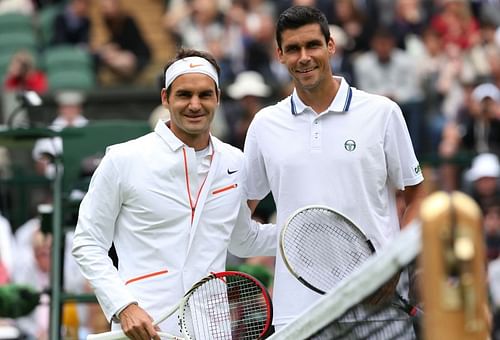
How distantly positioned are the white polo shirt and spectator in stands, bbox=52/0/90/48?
1082 centimetres

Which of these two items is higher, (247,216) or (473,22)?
(473,22)

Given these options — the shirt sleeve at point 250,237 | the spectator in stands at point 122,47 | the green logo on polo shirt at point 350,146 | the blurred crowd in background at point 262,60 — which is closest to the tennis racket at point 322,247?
the green logo on polo shirt at point 350,146

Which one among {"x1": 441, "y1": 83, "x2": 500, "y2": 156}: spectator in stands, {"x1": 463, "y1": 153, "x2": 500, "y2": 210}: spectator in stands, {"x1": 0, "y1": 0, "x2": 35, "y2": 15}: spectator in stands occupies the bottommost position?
{"x1": 463, "y1": 153, "x2": 500, "y2": 210}: spectator in stands

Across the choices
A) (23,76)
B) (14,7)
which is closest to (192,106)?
(23,76)

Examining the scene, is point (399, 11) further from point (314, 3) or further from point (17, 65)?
point (17, 65)

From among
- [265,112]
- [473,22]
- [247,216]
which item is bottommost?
[247,216]

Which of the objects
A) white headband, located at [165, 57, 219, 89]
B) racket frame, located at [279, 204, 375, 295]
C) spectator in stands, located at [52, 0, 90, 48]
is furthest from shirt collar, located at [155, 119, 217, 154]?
spectator in stands, located at [52, 0, 90, 48]

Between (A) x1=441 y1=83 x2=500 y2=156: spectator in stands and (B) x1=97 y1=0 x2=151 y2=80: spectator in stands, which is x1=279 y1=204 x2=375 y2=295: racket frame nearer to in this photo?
(A) x1=441 y1=83 x2=500 y2=156: spectator in stands

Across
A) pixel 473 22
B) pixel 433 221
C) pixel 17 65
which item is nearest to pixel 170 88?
pixel 433 221

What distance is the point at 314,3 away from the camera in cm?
1602

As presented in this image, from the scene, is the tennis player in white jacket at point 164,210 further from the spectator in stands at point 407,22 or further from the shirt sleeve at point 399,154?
the spectator in stands at point 407,22

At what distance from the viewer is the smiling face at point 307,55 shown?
20.4ft

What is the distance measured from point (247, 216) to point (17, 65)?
917 centimetres

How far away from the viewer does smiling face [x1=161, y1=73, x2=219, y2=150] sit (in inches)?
243
